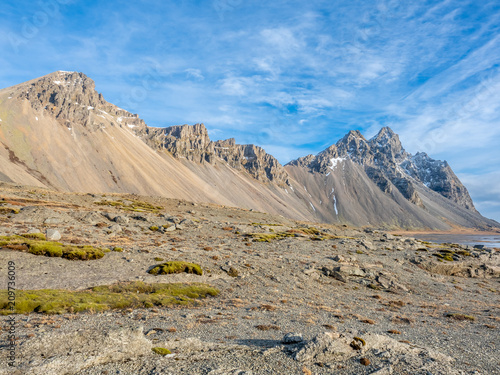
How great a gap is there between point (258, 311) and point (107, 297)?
12410mm

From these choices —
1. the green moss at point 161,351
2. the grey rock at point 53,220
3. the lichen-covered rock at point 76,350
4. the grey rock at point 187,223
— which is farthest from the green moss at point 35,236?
the green moss at point 161,351

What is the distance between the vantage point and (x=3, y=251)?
98.5ft

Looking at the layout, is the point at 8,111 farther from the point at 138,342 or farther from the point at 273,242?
the point at 138,342

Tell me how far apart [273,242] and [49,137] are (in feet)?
580

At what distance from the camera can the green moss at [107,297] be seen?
1864 cm

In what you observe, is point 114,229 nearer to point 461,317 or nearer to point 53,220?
point 53,220

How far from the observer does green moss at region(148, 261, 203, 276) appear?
103 ft

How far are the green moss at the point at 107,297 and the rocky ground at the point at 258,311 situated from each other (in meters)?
1.08

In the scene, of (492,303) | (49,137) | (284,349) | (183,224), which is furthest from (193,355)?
(49,137)

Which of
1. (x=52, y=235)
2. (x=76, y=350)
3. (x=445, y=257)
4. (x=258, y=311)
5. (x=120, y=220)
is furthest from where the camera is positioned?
(x=445, y=257)

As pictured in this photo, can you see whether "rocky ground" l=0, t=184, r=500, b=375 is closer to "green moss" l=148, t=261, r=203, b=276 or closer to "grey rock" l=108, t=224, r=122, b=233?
"grey rock" l=108, t=224, r=122, b=233

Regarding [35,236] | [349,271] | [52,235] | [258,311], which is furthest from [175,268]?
[349,271]

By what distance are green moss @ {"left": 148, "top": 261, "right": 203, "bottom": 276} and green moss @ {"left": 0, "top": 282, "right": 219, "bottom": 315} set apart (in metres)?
3.83

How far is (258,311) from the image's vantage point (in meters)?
23.9
